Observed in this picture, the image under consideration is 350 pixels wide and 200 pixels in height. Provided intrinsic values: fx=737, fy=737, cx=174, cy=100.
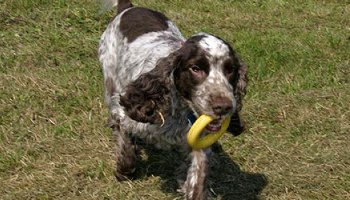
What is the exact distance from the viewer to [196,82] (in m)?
4.70

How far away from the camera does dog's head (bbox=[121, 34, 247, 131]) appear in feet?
15.0

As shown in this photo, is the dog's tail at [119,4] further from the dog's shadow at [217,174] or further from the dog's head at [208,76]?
the dog's head at [208,76]

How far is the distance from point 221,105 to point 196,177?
37.9 inches

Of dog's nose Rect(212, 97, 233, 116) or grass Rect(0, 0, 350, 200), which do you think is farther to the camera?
grass Rect(0, 0, 350, 200)

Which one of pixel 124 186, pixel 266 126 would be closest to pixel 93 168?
pixel 124 186

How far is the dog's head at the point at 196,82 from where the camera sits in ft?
15.0

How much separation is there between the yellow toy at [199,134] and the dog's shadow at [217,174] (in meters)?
0.72

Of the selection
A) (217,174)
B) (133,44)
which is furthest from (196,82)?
(133,44)

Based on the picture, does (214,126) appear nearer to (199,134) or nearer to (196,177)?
(199,134)

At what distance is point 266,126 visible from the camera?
6.64 m

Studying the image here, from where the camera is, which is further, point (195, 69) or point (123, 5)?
point (123, 5)

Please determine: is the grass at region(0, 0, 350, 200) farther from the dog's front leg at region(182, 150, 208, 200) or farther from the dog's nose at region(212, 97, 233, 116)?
the dog's nose at region(212, 97, 233, 116)

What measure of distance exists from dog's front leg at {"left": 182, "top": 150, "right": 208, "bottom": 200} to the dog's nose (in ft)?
2.77

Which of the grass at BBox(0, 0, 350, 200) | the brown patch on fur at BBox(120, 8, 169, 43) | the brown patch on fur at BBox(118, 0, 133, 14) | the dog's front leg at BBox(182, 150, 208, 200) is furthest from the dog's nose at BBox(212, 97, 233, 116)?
the brown patch on fur at BBox(118, 0, 133, 14)
